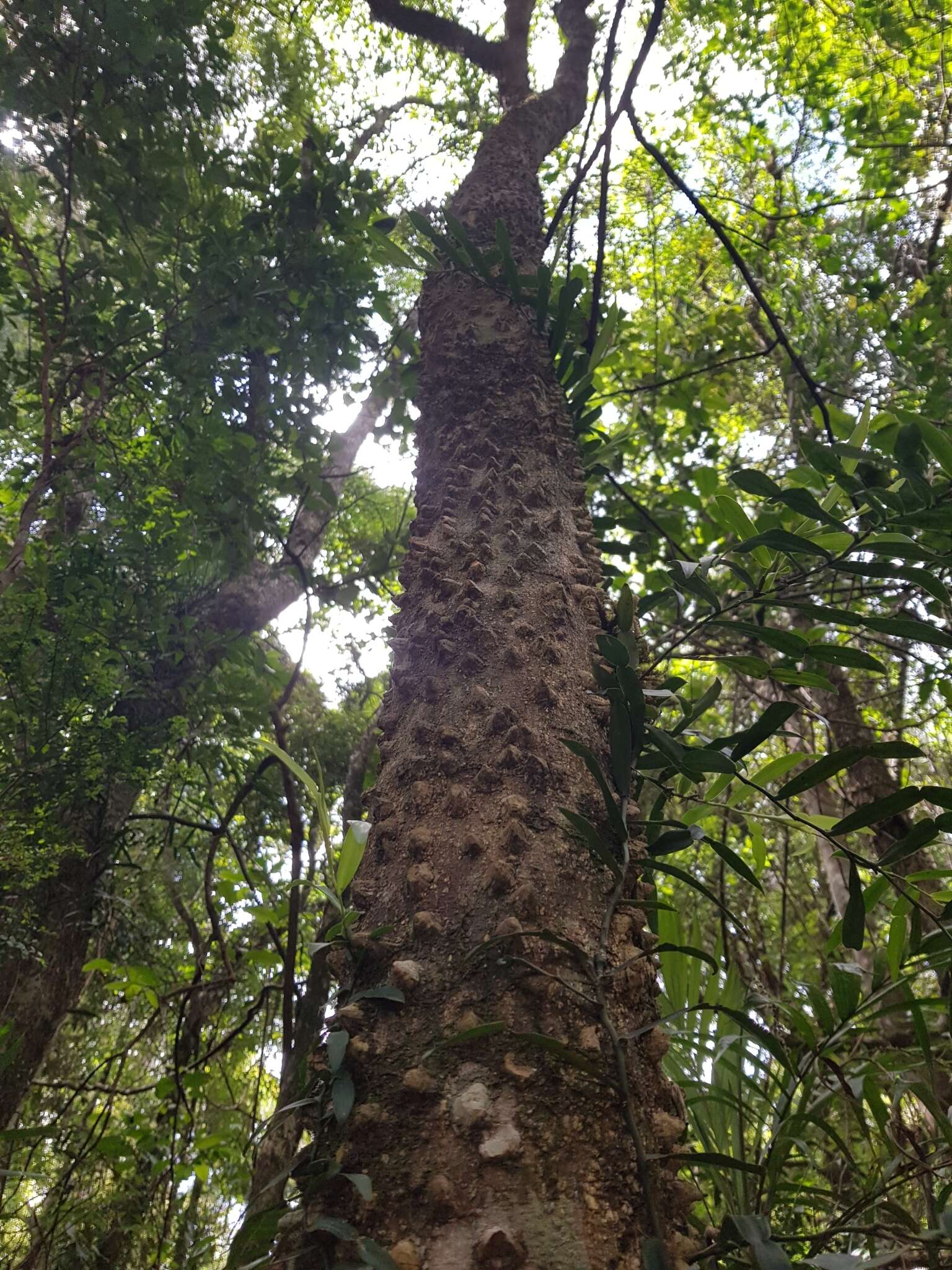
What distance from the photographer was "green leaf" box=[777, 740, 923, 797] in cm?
86

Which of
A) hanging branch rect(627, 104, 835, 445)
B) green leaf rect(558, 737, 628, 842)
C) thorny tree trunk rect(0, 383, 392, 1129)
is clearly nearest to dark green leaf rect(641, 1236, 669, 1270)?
green leaf rect(558, 737, 628, 842)

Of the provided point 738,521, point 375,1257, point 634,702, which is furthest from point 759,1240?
point 738,521

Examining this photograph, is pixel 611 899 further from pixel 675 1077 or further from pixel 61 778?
pixel 61 778

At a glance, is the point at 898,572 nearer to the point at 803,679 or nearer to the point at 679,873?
the point at 803,679

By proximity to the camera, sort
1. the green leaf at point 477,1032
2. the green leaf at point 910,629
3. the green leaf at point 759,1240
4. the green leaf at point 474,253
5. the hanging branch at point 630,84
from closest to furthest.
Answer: the green leaf at point 759,1240 < the green leaf at point 477,1032 < the green leaf at point 910,629 < the hanging branch at point 630,84 < the green leaf at point 474,253

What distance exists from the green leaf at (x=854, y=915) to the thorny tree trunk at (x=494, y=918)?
25 cm

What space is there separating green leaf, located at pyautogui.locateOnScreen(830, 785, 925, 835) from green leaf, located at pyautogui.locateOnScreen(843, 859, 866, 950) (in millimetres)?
52

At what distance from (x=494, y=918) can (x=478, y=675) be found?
38cm

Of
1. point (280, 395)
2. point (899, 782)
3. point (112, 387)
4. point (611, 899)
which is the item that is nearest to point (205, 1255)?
point (611, 899)

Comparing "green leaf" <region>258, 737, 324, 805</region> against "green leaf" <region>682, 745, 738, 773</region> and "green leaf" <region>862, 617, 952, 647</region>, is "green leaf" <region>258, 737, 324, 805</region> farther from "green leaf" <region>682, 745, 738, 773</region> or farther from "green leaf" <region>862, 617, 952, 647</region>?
"green leaf" <region>862, 617, 952, 647</region>

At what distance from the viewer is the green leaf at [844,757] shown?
0.86 metres

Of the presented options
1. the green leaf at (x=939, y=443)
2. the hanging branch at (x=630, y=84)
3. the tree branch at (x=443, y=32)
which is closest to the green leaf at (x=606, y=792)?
the green leaf at (x=939, y=443)

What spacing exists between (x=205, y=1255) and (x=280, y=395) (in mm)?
3033

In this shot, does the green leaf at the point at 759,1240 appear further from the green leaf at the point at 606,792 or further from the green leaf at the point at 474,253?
the green leaf at the point at 474,253
